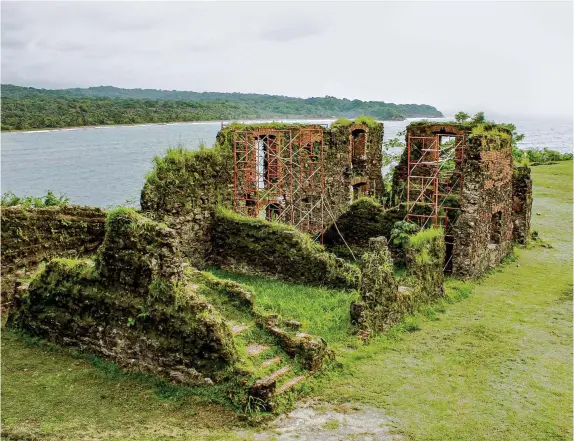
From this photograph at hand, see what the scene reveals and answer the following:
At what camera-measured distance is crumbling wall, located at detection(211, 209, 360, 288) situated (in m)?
17.2

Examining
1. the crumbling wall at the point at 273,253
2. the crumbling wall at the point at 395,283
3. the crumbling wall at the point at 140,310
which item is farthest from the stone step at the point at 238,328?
the crumbling wall at the point at 273,253

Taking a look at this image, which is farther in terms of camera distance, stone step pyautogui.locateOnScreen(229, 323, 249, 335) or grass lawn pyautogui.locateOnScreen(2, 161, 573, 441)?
stone step pyautogui.locateOnScreen(229, 323, 249, 335)

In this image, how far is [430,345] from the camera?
1386 centimetres

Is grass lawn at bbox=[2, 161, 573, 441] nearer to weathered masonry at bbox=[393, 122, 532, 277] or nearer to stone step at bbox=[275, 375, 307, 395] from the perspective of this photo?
stone step at bbox=[275, 375, 307, 395]

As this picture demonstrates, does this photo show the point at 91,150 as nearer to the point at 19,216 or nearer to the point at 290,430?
the point at 19,216

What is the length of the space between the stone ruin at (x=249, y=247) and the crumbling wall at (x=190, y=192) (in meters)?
0.04

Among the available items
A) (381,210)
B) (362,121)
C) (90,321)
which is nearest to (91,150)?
(362,121)

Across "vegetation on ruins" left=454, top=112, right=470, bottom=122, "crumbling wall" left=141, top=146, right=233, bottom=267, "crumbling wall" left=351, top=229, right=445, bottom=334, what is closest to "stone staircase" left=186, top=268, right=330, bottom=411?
"crumbling wall" left=351, top=229, right=445, bottom=334

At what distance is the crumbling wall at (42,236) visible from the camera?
1412 centimetres

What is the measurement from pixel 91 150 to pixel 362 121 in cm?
5725

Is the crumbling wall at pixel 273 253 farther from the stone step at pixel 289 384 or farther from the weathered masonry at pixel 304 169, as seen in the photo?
the stone step at pixel 289 384

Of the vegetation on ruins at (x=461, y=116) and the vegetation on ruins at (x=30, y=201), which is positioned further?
the vegetation on ruins at (x=461, y=116)

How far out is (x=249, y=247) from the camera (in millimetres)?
18625

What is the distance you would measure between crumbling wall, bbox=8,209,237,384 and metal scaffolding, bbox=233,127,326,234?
375 inches
